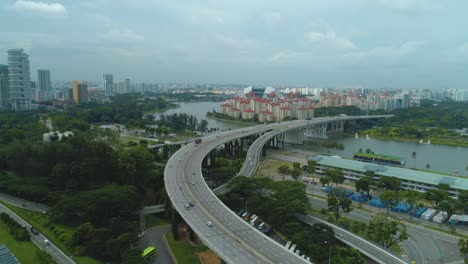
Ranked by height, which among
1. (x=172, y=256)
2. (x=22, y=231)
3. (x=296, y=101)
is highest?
(x=296, y=101)

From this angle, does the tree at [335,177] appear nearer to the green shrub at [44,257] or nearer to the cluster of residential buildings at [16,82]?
the green shrub at [44,257]

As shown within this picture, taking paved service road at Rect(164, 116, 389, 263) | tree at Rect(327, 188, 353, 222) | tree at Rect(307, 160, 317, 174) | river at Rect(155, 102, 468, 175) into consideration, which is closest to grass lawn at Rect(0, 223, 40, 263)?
paved service road at Rect(164, 116, 389, 263)

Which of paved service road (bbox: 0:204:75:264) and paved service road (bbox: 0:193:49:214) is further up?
paved service road (bbox: 0:193:49:214)

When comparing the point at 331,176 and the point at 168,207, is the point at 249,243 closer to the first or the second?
the point at 168,207

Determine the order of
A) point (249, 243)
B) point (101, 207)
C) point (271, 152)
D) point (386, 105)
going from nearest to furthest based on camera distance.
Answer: point (249, 243), point (101, 207), point (271, 152), point (386, 105)

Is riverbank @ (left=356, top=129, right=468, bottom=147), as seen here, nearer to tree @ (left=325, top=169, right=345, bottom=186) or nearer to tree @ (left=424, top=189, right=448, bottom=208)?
tree @ (left=325, top=169, right=345, bottom=186)

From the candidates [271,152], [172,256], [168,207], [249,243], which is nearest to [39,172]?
[168,207]
